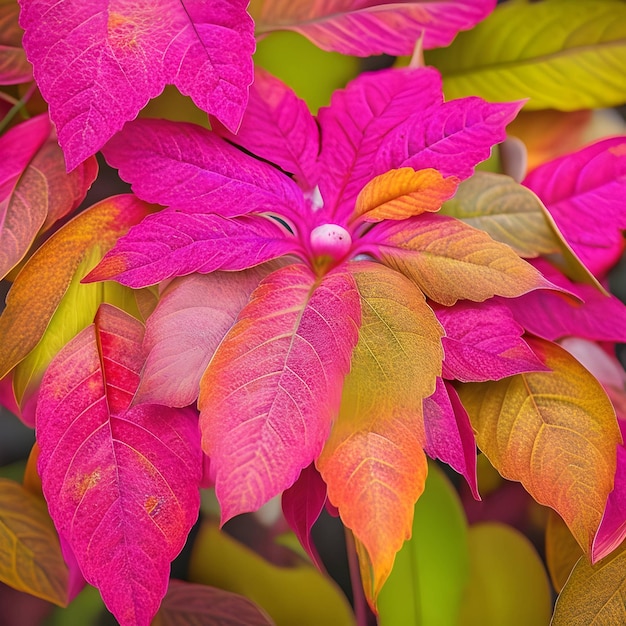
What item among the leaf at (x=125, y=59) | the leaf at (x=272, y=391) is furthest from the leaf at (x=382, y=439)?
the leaf at (x=125, y=59)

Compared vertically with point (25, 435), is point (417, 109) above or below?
above

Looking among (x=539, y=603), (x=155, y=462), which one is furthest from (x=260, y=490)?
(x=539, y=603)

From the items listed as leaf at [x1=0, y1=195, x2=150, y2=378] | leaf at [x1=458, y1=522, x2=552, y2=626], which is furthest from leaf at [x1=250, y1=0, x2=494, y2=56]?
leaf at [x1=458, y1=522, x2=552, y2=626]

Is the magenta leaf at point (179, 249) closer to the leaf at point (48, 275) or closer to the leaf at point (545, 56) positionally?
the leaf at point (48, 275)

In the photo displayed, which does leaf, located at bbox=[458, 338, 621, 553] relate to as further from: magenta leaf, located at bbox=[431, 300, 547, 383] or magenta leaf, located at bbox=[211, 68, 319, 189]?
magenta leaf, located at bbox=[211, 68, 319, 189]

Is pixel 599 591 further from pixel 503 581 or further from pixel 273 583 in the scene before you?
pixel 273 583

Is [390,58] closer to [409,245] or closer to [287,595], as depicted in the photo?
[409,245]

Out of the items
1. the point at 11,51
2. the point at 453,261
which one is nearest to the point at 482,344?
the point at 453,261
